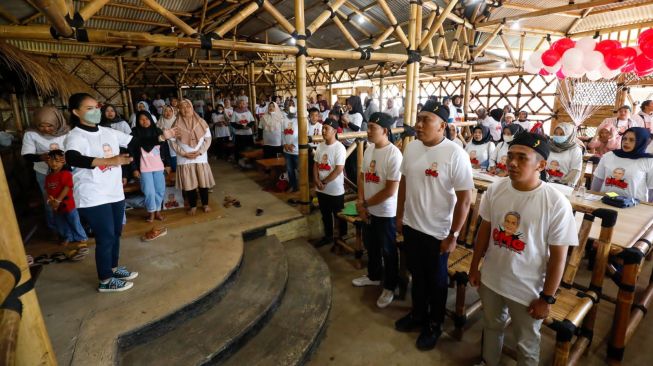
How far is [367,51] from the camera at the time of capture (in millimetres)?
4820

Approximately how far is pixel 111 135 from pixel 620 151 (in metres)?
5.06

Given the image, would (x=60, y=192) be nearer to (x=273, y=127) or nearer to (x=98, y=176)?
(x=98, y=176)

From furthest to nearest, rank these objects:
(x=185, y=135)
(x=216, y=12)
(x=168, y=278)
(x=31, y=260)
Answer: (x=216, y=12) → (x=185, y=135) → (x=31, y=260) → (x=168, y=278)

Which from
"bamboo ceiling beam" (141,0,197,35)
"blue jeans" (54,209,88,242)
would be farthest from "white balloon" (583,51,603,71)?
"blue jeans" (54,209,88,242)

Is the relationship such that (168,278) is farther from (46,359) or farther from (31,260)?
(46,359)

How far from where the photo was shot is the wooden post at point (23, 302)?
104 centimetres

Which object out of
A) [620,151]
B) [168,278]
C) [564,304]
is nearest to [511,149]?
[564,304]

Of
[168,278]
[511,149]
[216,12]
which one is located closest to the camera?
[511,149]

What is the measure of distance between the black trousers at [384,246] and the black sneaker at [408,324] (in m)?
0.39

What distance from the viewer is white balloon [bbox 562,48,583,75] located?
18.1ft

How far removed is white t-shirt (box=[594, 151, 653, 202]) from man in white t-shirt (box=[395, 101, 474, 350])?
244cm

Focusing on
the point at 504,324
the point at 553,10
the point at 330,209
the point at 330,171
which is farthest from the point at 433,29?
the point at 504,324

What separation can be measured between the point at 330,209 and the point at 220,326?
7.05 ft

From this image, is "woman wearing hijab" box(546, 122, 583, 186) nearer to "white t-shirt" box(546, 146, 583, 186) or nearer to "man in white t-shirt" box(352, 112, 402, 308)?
"white t-shirt" box(546, 146, 583, 186)
